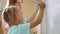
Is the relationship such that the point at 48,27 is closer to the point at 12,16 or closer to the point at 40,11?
the point at 40,11

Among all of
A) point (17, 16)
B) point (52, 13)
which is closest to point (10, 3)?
point (17, 16)

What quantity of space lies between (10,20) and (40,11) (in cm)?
21

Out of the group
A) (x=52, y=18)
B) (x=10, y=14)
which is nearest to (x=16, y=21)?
(x=10, y=14)

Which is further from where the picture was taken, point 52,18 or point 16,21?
point 16,21

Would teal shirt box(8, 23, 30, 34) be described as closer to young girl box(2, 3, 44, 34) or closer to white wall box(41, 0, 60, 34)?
young girl box(2, 3, 44, 34)

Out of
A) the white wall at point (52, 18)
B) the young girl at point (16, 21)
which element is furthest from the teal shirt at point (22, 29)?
the white wall at point (52, 18)

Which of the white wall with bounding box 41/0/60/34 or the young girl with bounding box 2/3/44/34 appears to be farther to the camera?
the young girl with bounding box 2/3/44/34

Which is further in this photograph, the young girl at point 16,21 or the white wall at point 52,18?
the young girl at point 16,21

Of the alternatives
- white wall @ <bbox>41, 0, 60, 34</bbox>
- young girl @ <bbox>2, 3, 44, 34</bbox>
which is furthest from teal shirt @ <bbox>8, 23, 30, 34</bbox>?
white wall @ <bbox>41, 0, 60, 34</bbox>

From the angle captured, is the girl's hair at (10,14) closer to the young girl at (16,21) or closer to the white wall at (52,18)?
the young girl at (16,21)

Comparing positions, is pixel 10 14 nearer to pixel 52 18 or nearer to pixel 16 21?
pixel 16 21

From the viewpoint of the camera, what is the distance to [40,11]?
76 centimetres

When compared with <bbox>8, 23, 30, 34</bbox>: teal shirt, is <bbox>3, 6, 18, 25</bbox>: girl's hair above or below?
above

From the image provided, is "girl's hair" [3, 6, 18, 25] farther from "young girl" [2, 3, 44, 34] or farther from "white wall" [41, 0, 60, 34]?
"white wall" [41, 0, 60, 34]
